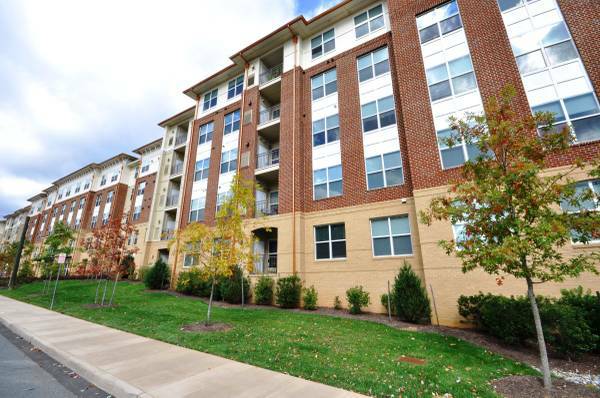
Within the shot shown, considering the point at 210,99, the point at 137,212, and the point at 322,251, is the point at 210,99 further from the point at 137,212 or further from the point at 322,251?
the point at 322,251

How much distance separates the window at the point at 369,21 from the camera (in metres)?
16.9

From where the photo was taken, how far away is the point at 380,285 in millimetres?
12727

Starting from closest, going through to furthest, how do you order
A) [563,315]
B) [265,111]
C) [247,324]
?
[563,315], [247,324], [265,111]

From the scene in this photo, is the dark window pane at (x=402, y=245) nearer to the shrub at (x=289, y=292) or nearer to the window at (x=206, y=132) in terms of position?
the shrub at (x=289, y=292)

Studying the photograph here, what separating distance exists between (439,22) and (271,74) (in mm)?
11935

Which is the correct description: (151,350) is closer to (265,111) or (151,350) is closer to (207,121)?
(265,111)

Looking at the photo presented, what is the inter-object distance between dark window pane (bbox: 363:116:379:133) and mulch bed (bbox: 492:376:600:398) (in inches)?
490

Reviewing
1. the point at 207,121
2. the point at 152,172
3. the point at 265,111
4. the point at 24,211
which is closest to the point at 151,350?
the point at 265,111

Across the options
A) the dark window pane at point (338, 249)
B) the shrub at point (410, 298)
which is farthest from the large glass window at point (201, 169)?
the shrub at point (410, 298)

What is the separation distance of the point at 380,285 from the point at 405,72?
1097 cm

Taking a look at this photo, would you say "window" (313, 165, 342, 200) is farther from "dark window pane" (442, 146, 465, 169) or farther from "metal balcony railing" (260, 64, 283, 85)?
"metal balcony railing" (260, 64, 283, 85)

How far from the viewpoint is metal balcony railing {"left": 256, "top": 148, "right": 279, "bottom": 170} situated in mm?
19123

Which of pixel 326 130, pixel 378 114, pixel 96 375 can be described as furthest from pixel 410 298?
pixel 326 130

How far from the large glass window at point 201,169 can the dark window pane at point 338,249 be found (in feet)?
44.3
